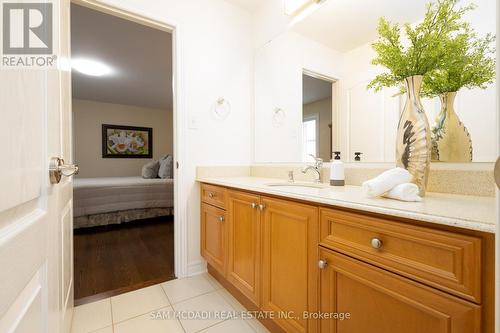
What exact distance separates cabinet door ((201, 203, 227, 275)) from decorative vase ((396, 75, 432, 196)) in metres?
1.13

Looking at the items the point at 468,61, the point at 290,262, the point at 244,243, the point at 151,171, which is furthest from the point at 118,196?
the point at 468,61

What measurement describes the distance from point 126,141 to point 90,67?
2351mm

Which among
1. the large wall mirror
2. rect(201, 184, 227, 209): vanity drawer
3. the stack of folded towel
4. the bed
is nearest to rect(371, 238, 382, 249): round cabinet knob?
the stack of folded towel

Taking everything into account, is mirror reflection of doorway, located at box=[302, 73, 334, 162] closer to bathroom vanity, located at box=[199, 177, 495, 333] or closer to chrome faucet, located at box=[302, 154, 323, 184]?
chrome faucet, located at box=[302, 154, 323, 184]

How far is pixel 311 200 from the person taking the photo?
94 centimetres

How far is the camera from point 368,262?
29.5 inches

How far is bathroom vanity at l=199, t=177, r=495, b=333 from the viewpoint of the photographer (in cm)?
55

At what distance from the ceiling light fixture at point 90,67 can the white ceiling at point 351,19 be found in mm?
2889

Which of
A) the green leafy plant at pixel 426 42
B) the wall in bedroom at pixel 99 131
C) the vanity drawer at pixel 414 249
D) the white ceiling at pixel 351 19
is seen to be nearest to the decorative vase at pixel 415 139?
the green leafy plant at pixel 426 42

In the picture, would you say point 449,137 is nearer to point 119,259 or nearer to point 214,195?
point 214,195

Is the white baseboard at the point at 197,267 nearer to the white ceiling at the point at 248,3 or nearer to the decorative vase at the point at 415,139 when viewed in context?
the decorative vase at the point at 415,139

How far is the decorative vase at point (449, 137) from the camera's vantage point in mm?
987

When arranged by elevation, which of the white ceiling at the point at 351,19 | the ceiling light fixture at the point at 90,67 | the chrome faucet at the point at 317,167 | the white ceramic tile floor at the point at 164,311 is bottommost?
the white ceramic tile floor at the point at 164,311

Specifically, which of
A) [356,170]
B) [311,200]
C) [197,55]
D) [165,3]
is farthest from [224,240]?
[165,3]
